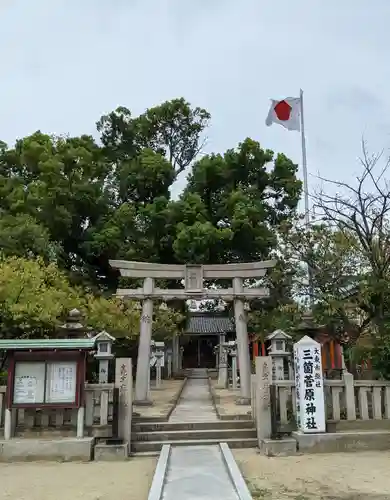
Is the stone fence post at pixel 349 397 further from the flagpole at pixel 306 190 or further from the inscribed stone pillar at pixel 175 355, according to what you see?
the inscribed stone pillar at pixel 175 355

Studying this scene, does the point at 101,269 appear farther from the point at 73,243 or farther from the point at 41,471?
the point at 41,471

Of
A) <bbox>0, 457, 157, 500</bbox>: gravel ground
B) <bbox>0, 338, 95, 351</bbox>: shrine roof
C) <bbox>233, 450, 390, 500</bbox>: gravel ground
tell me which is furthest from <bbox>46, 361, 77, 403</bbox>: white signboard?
<bbox>233, 450, 390, 500</bbox>: gravel ground

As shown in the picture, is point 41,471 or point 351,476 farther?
point 41,471

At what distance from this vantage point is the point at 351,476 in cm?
742

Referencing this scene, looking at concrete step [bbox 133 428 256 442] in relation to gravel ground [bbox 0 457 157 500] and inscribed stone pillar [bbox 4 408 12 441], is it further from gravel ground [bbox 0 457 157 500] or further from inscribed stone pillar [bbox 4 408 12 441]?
inscribed stone pillar [bbox 4 408 12 441]

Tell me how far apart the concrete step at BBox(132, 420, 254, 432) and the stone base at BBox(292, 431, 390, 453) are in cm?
164

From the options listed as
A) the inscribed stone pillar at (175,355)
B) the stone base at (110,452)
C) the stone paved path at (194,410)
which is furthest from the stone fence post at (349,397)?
the inscribed stone pillar at (175,355)

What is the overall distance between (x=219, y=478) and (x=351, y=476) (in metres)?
1.99

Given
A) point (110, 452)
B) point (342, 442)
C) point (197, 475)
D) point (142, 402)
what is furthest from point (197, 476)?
point (142, 402)

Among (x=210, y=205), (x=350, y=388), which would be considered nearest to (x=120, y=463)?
(x=350, y=388)

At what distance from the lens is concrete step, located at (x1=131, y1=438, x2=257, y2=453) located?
9672 millimetres

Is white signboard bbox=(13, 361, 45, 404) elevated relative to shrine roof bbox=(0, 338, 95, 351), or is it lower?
lower

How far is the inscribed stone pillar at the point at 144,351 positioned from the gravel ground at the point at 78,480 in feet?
18.4

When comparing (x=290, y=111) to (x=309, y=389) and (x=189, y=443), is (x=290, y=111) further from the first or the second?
(x=189, y=443)
